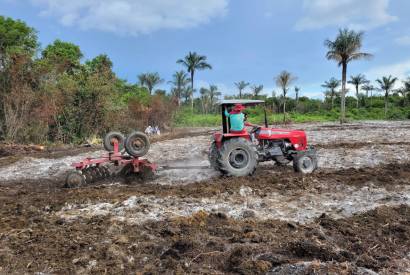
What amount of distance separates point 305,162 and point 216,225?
16.2 ft

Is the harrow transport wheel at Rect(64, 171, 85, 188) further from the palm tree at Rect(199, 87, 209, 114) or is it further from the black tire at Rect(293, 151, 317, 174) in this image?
the palm tree at Rect(199, 87, 209, 114)

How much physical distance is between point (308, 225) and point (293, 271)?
177cm

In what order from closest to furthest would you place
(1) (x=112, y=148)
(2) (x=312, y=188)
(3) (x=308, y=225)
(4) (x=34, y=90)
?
1. (3) (x=308, y=225)
2. (2) (x=312, y=188)
3. (1) (x=112, y=148)
4. (4) (x=34, y=90)

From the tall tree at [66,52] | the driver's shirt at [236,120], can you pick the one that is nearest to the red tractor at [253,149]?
the driver's shirt at [236,120]

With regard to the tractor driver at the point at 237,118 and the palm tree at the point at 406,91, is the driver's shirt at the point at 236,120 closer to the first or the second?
the tractor driver at the point at 237,118

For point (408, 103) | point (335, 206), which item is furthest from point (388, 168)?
point (408, 103)

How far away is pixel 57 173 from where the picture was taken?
476 inches

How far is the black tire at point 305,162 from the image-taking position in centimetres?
1020

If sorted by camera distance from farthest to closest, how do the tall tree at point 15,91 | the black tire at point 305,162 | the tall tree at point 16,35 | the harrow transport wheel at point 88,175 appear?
the tall tree at point 16,35
the tall tree at point 15,91
the black tire at point 305,162
the harrow transport wheel at point 88,175

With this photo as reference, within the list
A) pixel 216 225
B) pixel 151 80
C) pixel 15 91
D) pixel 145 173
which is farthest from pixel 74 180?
pixel 151 80

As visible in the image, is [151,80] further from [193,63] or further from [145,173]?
[145,173]

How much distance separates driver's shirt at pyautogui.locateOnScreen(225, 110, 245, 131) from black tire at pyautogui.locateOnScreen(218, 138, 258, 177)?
311mm

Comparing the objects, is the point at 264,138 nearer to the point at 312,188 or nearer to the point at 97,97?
the point at 312,188

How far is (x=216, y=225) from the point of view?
5.98 m
